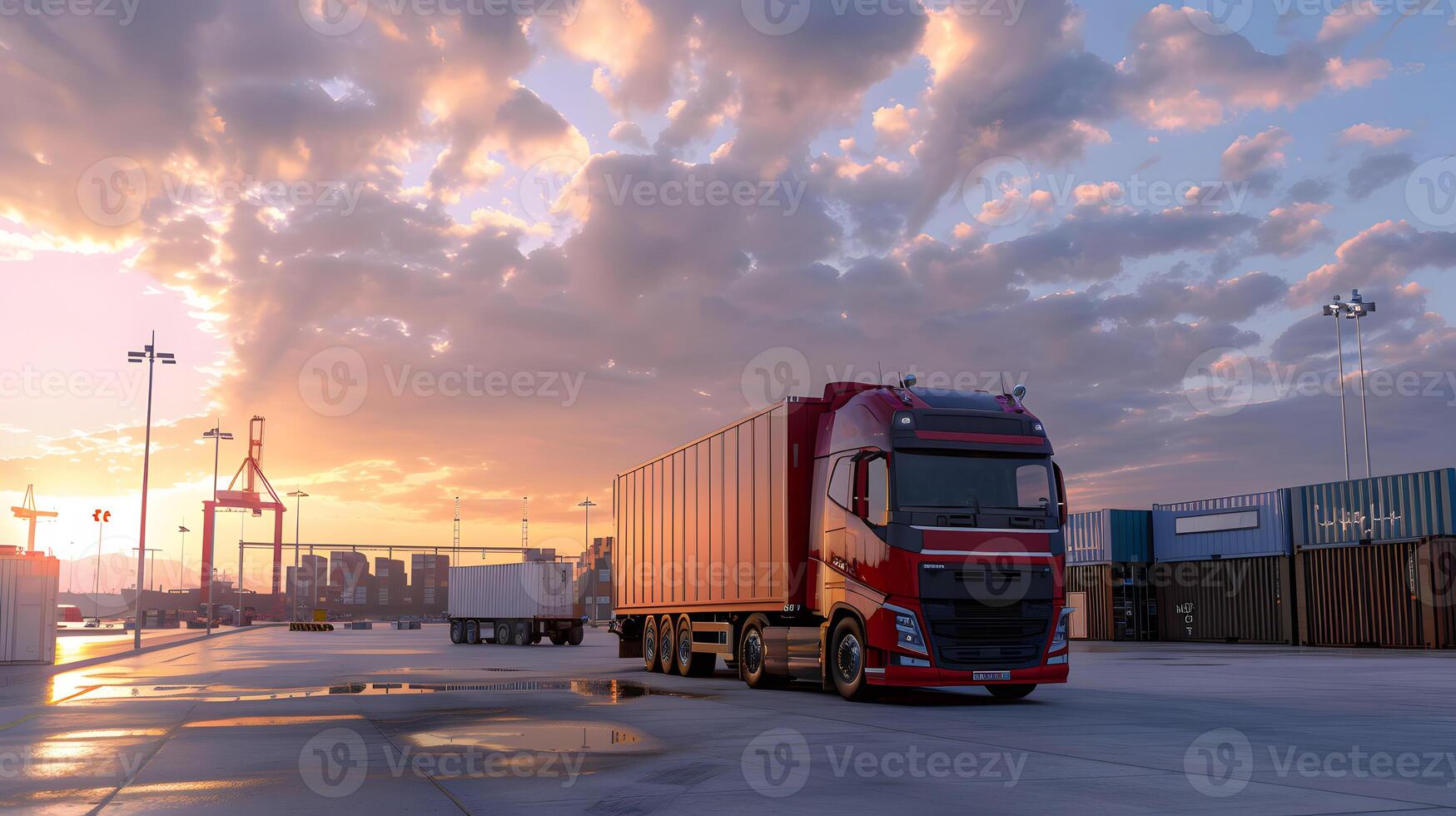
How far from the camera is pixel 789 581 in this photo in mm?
18094

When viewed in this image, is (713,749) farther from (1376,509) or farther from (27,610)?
(1376,509)

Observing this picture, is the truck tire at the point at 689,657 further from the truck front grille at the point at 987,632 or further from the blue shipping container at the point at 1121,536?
the blue shipping container at the point at 1121,536

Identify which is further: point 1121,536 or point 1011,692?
point 1121,536

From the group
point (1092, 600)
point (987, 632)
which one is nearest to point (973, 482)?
point (987, 632)

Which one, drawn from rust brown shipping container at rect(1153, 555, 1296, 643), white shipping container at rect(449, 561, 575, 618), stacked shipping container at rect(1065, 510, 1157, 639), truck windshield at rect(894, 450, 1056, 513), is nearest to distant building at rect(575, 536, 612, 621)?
white shipping container at rect(449, 561, 575, 618)

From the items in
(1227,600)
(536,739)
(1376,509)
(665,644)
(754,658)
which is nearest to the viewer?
(536,739)

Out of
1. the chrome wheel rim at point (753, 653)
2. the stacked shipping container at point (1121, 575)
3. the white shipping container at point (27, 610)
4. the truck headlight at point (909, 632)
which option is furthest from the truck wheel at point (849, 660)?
the stacked shipping container at point (1121, 575)

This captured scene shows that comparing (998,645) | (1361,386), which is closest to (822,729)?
(998,645)

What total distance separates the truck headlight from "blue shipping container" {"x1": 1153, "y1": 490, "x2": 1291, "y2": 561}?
38.2 metres

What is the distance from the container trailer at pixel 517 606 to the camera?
49.3m

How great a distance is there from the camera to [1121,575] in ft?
188

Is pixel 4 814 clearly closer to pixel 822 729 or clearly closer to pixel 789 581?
pixel 822 729

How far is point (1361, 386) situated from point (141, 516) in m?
55.7

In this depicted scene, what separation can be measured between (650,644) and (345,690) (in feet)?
24.7
